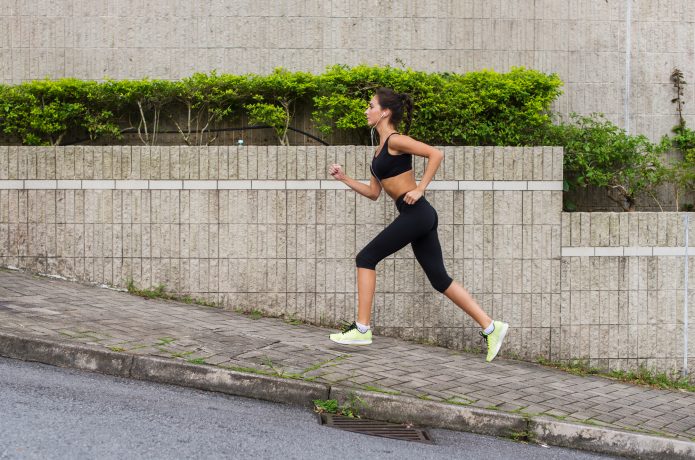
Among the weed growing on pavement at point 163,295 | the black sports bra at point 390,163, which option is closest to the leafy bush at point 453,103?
the black sports bra at point 390,163

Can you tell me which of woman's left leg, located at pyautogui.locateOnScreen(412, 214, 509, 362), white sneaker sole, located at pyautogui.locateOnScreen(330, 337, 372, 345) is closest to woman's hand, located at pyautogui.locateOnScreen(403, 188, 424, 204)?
woman's left leg, located at pyautogui.locateOnScreen(412, 214, 509, 362)

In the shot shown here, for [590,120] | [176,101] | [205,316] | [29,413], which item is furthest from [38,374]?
[590,120]

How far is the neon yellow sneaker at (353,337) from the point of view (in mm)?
6719

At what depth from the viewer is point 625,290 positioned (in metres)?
7.93

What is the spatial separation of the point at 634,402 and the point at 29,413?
4.84m

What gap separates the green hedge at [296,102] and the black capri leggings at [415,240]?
6.75 ft

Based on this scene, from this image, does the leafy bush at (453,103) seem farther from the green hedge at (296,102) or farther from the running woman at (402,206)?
the running woman at (402,206)

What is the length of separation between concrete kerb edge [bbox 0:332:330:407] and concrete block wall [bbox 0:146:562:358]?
81.0 inches

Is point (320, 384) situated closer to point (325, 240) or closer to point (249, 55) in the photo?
point (325, 240)

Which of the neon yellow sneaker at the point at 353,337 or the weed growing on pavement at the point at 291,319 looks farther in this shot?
the weed growing on pavement at the point at 291,319

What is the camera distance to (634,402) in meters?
6.61

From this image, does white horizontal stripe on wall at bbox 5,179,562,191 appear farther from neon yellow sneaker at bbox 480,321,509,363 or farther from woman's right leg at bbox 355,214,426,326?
neon yellow sneaker at bbox 480,321,509,363

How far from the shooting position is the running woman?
245 inches

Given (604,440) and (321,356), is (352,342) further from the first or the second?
(604,440)
